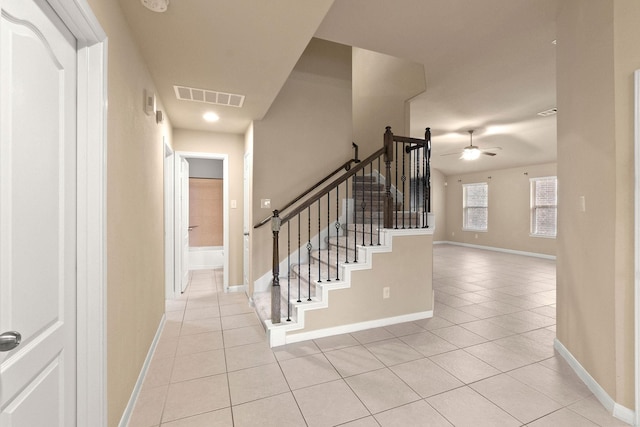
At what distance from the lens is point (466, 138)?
7.00 meters

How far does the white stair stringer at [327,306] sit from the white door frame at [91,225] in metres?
1.54

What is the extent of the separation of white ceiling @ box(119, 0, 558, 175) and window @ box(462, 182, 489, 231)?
5268 mm

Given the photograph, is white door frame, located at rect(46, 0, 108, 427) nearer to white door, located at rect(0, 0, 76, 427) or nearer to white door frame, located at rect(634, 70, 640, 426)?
white door, located at rect(0, 0, 76, 427)

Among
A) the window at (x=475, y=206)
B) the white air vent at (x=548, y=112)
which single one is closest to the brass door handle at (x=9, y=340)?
the white air vent at (x=548, y=112)

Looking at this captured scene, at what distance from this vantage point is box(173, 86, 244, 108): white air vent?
9.61 feet

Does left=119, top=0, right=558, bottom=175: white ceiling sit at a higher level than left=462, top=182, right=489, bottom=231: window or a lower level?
higher

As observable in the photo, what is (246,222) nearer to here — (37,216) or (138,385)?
(138,385)

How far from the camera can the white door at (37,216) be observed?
87 cm

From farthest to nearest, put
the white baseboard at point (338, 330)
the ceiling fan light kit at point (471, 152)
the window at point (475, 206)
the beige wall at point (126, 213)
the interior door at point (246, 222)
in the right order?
the window at point (475, 206) → the ceiling fan light kit at point (471, 152) → the interior door at point (246, 222) → the white baseboard at point (338, 330) → the beige wall at point (126, 213)

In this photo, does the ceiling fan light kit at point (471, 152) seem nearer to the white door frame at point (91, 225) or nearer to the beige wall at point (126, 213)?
the beige wall at point (126, 213)

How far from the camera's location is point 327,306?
2914 mm

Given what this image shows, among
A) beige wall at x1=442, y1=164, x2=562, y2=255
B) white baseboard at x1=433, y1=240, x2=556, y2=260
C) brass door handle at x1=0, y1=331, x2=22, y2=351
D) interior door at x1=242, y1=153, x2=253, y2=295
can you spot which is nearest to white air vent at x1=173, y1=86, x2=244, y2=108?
interior door at x1=242, y1=153, x2=253, y2=295

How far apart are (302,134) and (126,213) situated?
266cm

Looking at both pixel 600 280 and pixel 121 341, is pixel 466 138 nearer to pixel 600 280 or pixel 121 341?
pixel 600 280
